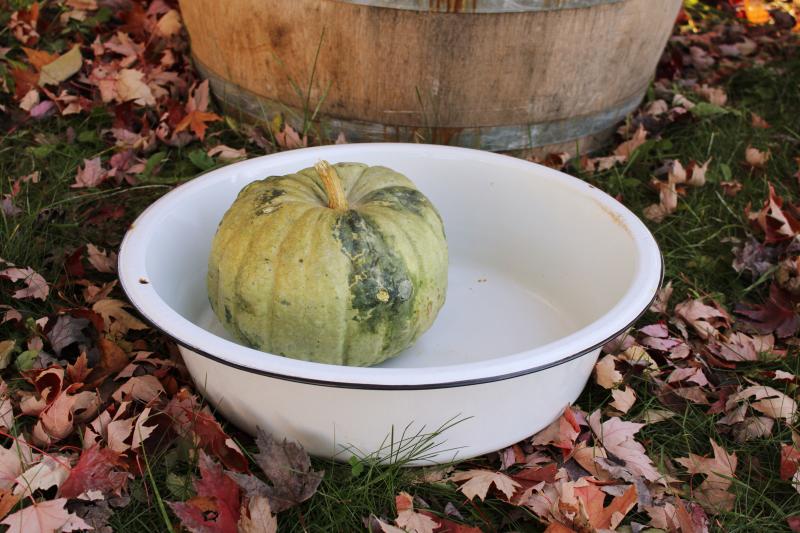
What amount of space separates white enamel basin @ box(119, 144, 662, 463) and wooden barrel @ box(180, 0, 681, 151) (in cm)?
27

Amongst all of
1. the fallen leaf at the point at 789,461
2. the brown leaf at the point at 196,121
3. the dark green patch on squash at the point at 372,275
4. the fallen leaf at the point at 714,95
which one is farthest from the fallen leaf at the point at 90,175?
the fallen leaf at the point at 714,95

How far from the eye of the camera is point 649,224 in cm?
266

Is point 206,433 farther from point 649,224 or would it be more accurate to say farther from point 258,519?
point 649,224

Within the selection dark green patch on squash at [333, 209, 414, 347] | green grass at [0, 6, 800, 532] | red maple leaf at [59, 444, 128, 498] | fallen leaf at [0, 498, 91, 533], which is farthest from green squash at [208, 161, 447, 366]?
fallen leaf at [0, 498, 91, 533]

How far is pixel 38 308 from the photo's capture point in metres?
2.06

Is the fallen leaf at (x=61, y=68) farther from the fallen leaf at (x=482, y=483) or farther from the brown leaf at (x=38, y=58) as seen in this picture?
the fallen leaf at (x=482, y=483)

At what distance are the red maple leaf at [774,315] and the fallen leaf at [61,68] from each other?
254 cm

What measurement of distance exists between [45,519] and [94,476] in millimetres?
133

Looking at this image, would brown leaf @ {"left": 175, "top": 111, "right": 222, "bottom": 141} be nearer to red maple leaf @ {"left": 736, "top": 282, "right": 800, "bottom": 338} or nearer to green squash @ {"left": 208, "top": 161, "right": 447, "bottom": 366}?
green squash @ {"left": 208, "top": 161, "right": 447, "bottom": 366}

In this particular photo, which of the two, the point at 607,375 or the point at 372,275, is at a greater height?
the point at 372,275

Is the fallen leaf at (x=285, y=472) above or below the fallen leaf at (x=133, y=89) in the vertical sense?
above

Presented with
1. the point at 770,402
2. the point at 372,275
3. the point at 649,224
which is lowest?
the point at 649,224

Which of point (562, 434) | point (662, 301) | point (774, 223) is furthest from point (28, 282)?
point (774, 223)

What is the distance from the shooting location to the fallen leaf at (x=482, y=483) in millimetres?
1610
